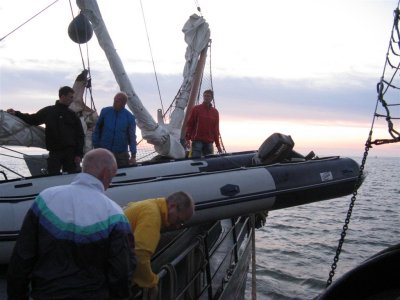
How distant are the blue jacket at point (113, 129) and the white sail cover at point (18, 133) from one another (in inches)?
29.4

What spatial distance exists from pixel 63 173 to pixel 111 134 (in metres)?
0.97

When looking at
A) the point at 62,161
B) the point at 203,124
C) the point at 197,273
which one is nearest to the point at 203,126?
the point at 203,124

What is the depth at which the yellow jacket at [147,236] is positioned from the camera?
2814 millimetres

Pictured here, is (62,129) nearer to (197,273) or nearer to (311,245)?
(197,273)

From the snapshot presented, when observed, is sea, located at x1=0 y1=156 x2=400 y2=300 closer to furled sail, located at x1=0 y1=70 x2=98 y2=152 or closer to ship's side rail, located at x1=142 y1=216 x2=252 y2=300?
ship's side rail, located at x1=142 y1=216 x2=252 y2=300

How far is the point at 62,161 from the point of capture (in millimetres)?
6172

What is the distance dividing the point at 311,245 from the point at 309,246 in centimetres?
14

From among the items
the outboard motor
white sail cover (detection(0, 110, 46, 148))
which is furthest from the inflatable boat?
white sail cover (detection(0, 110, 46, 148))

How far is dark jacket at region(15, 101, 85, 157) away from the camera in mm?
5969

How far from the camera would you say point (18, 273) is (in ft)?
7.55

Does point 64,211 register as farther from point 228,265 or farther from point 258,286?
point 258,286

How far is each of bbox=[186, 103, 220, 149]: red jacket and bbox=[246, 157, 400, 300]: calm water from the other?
104 inches

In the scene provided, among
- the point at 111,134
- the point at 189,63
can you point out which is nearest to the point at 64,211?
the point at 111,134

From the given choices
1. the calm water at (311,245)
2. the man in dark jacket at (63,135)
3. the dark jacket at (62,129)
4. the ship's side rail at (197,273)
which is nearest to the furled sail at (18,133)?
the man in dark jacket at (63,135)
